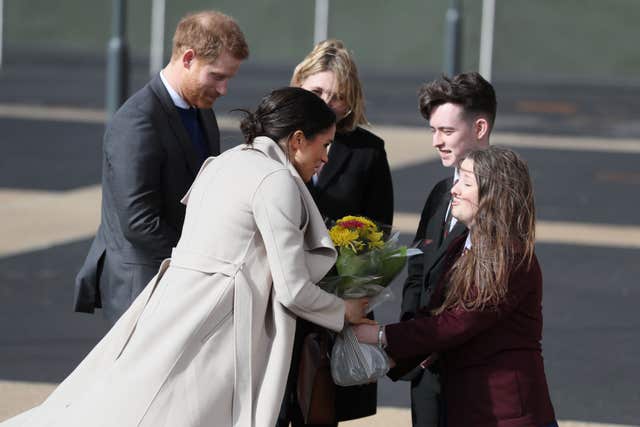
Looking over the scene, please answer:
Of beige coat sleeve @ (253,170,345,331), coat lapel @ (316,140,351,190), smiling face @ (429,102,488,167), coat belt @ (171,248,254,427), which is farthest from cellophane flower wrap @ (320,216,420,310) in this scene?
coat lapel @ (316,140,351,190)

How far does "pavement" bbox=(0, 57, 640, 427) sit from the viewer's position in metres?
6.95

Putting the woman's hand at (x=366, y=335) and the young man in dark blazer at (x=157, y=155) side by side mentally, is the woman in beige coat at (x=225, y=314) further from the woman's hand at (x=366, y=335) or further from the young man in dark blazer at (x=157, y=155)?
the young man in dark blazer at (x=157, y=155)

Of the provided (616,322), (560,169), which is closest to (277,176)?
(616,322)

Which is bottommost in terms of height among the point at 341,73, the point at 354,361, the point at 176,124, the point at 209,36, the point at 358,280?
the point at 354,361

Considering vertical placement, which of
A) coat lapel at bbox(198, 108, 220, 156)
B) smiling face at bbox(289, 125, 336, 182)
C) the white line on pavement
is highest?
smiling face at bbox(289, 125, 336, 182)

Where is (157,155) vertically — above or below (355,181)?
above

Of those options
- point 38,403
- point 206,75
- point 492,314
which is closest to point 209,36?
point 206,75

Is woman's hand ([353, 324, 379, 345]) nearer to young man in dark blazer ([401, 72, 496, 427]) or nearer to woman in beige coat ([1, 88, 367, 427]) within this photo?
woman in beige coat ([1, 88, 367, 427])

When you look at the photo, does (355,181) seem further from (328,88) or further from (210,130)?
(210,130)

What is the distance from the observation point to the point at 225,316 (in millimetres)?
4008

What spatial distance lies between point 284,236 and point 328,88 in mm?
1522

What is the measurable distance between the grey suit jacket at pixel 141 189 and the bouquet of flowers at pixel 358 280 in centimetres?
95

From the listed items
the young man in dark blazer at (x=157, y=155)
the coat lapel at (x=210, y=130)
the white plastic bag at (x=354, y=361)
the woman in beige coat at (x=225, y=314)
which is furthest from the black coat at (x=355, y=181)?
the woman in beige coat at (x=225, y=314)

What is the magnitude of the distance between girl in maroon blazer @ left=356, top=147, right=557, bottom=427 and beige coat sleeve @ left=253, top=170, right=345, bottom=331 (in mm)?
452
